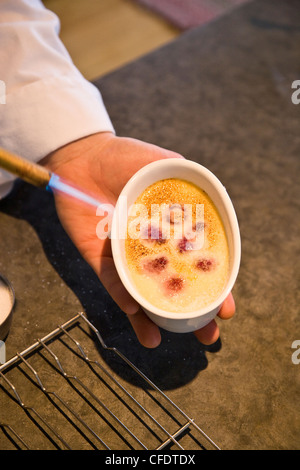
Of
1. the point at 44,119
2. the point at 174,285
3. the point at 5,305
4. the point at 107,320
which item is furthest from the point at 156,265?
the point at 44,119

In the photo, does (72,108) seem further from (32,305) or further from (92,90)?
(32,305)

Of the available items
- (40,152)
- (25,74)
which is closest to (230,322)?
(40,152)

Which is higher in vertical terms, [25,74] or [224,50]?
[25,74]

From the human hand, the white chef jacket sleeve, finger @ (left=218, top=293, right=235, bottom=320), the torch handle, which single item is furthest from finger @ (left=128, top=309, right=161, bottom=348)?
the white chef jacket sleeve

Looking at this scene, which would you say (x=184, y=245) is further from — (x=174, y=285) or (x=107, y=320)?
(x=107, y=320)

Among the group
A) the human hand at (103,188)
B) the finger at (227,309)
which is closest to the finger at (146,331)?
the human hand at (103,188)

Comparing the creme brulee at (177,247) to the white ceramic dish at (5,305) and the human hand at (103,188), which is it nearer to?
the human hand at (103,188)
